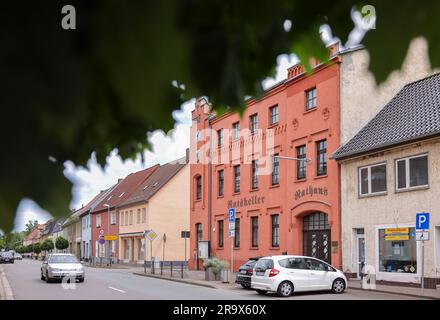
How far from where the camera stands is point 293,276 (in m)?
19.2

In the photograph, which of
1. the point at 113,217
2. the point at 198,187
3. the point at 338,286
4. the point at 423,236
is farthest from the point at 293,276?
the point at 113,217

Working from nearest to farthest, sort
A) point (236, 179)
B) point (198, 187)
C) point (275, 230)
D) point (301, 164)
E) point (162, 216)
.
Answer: point (301, 164) → point (275, 230) → point (236, 179) → point (198, 187) → point (162, 216)

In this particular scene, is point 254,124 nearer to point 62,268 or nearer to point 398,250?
point 398,250

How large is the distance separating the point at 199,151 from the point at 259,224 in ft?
31.1

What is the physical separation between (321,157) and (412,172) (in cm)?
614

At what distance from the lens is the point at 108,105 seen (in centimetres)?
115

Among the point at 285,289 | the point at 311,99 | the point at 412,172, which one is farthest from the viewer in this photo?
the point at 311,99

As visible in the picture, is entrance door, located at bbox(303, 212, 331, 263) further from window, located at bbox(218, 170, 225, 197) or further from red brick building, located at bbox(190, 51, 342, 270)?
window, located at bbox(218, 170, 225, 197)

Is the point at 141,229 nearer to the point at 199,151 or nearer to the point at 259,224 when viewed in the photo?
the point at 199,151

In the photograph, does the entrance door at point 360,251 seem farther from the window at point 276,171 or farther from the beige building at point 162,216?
the beige building at point 162,216

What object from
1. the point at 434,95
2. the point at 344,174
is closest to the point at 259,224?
the point at 344,174

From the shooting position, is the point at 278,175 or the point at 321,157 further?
the point at 278,175

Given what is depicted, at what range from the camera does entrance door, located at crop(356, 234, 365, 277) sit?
2439cm

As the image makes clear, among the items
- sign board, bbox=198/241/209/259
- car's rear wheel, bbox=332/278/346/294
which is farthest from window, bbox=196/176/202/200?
car's rear wheel, bbox=332/278/346/294
